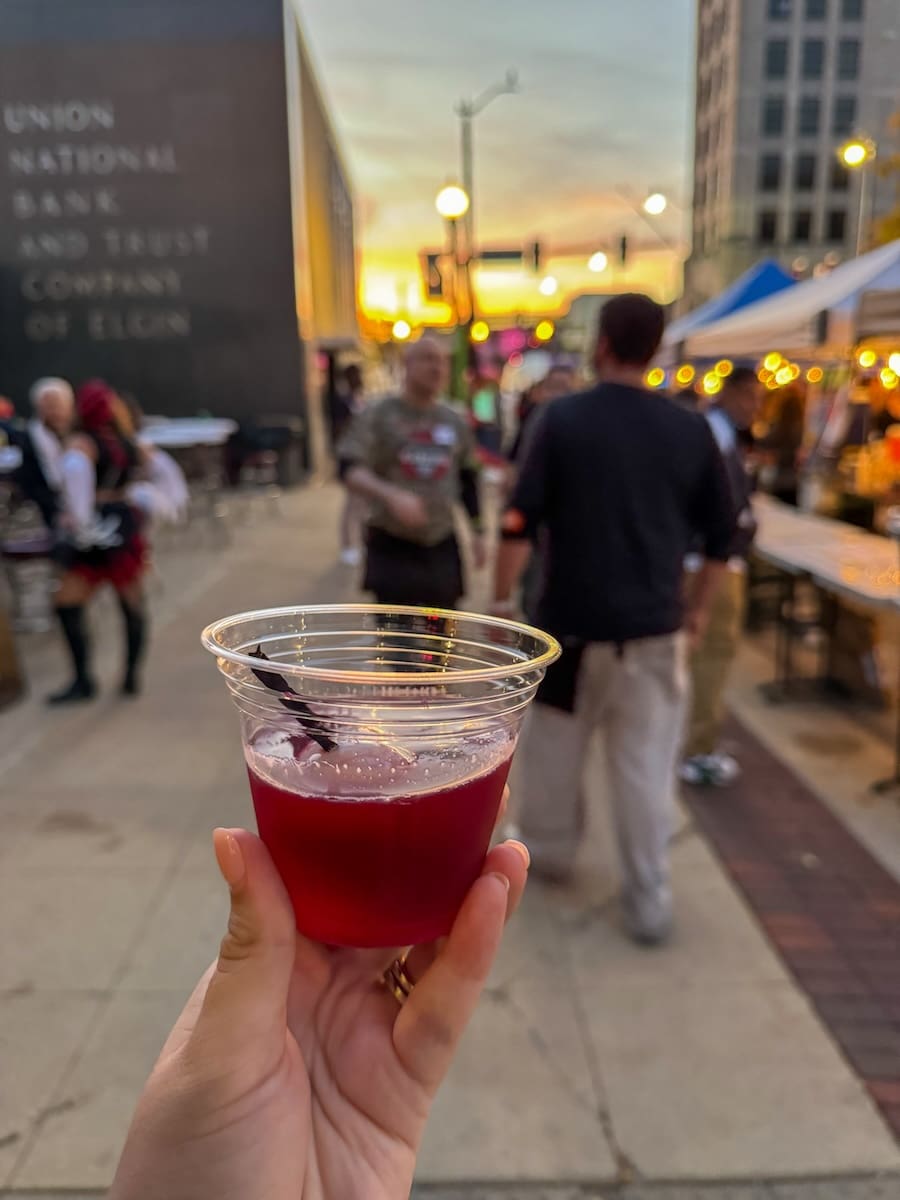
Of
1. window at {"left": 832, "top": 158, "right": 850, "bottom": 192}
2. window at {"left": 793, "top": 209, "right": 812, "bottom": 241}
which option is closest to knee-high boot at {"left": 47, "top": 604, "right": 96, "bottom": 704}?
window at {"left": 832, "top": 158, "right": 850, "bottom": 192}

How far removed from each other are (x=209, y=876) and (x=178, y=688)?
2.46 meters

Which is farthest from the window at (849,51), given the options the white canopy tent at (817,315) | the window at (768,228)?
the window at (768,228)

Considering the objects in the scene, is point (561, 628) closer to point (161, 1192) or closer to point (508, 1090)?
point (508, 1090)

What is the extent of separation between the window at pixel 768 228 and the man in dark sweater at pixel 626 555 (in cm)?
5495

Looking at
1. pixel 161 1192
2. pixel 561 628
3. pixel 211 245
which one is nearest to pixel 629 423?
pixel 561 628

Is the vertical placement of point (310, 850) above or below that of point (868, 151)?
below

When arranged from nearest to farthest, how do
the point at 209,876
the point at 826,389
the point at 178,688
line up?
the point at 209,876
the point at 178,688
the point at 826,389

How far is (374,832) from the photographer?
90cm

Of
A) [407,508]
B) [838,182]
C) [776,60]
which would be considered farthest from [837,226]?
[407,508]

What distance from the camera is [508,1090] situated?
2416 millimetres

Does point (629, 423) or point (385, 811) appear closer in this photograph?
point (385, 811)

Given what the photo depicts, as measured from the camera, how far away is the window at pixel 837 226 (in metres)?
50.7

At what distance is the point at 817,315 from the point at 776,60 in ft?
72.9

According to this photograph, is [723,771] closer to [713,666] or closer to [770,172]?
[713,666]
